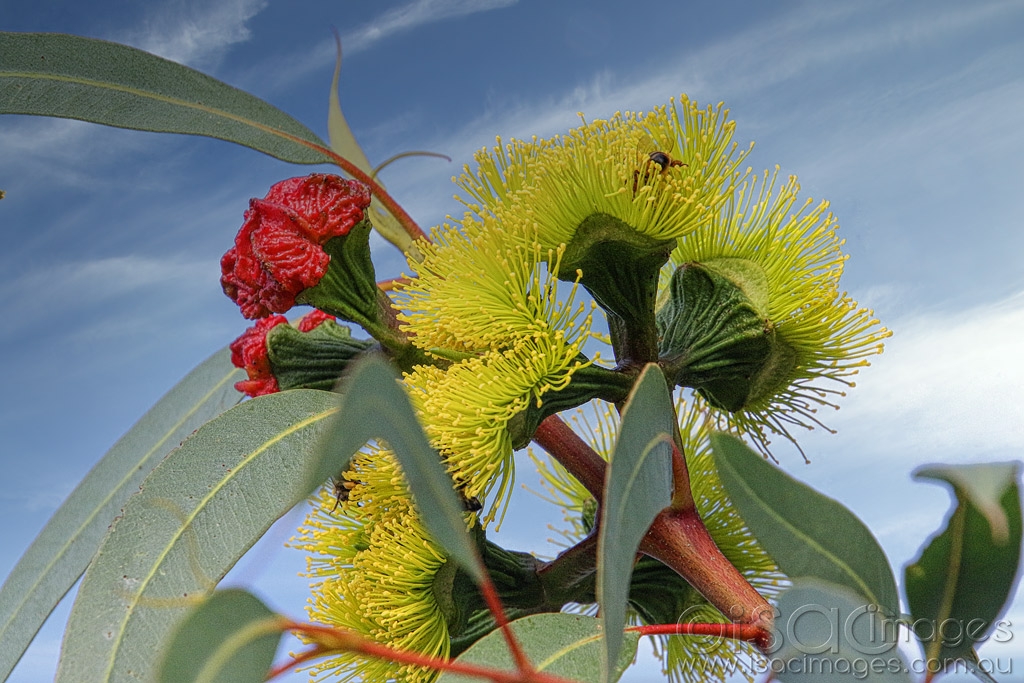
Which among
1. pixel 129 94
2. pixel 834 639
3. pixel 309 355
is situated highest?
pixel 129 94

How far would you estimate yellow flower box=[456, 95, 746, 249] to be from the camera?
2.39 ft

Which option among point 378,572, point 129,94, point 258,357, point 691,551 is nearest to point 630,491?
point 691,551

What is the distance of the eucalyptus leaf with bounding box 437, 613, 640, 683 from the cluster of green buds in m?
0.08

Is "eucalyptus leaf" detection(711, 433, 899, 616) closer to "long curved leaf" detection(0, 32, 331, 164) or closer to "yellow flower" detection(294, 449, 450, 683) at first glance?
"yellow flower" detection(294, 449, 450, 683)

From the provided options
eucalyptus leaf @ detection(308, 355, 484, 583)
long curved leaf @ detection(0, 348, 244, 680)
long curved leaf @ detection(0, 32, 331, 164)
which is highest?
long curved leaf @ detection(0, 32, 331, 164)

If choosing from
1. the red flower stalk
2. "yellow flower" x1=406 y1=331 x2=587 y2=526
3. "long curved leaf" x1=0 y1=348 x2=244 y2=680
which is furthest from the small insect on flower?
"long curved leaf" x1=0 y1=348 x2=244 y2=680

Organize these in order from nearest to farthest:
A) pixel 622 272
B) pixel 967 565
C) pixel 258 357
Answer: pixel 967 565
pixel 622 272
pixel 258 357

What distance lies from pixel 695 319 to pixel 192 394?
607 mm

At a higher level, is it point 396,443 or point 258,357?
point 258,357

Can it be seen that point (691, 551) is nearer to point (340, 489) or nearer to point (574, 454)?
point (574, 454)

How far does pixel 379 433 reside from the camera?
0.41 m

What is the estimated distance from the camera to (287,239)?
2.62 ft

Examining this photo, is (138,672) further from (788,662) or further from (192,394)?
(192,394)

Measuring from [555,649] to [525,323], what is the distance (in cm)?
24
